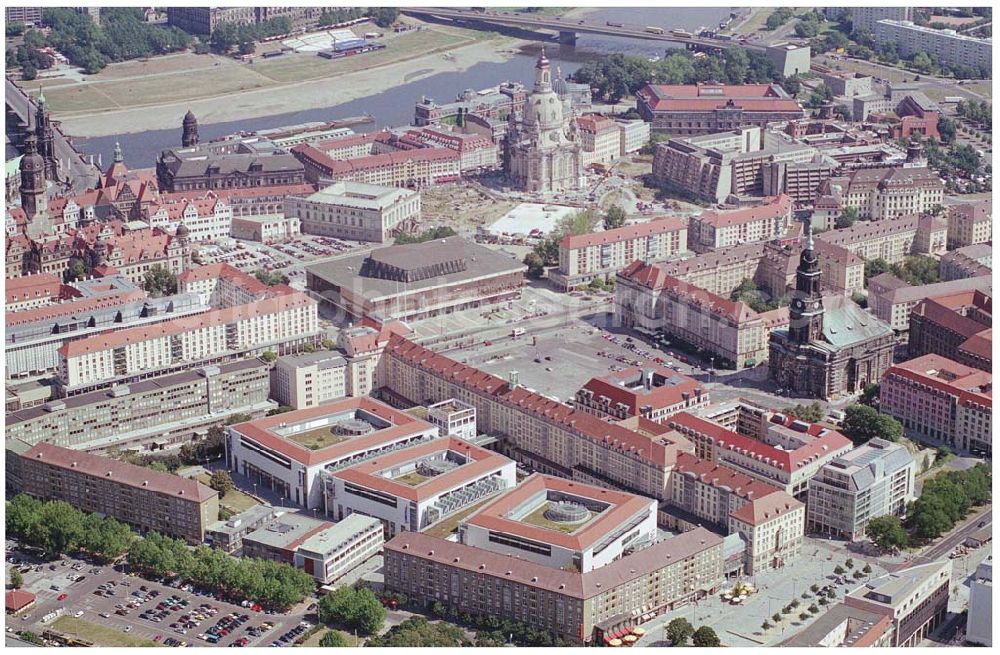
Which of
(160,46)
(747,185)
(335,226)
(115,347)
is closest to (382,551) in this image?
(115,347)

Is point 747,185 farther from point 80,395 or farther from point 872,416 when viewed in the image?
point 80,395

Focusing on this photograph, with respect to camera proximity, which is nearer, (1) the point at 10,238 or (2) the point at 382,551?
(2) the point at 382,551

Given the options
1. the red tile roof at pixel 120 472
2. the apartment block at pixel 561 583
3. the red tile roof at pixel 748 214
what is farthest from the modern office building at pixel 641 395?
the red tile roof at pixel 748 214

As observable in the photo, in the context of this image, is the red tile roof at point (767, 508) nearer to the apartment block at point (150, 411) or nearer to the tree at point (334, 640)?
the tree at point (334, 640)

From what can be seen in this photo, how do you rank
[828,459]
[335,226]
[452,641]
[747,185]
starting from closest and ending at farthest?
[452,641], [828,459], [335,226], [747,185]

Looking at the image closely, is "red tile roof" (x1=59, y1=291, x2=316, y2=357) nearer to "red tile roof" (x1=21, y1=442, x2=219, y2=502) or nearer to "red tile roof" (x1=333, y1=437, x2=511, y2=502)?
"red tile roof" (x1=21, y1=442, x2=219, y2=502)
